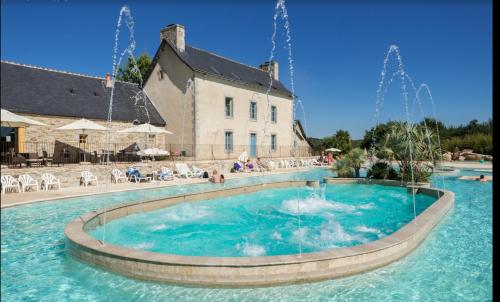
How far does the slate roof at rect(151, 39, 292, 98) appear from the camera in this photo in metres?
26.9

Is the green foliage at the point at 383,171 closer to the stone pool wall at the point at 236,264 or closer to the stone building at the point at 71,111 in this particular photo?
the stone pool wall at the point at 236,264

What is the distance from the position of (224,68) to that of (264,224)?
22.7 m

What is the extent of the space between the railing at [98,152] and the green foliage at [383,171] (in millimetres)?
12770

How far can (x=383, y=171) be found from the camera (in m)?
17.4

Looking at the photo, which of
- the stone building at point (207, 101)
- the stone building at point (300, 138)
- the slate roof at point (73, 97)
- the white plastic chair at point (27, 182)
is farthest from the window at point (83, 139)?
the stone building at point (300, 138)

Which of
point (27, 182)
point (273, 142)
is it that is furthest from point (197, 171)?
point (273, 142)

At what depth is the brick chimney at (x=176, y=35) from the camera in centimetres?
Result: 2686

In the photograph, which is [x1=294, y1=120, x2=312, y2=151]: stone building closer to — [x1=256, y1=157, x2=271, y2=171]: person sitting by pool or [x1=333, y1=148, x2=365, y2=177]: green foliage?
[x1=256, y1=157, x2=271, y2=171]: person sitting by pool

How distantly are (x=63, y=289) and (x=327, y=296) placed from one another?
3.59 meters

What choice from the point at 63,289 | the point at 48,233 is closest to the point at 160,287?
the point at 63,289

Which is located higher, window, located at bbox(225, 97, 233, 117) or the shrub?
window, located at bbox(225, 97, 233, 117)

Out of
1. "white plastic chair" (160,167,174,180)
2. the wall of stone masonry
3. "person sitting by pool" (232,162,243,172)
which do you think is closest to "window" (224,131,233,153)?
"person sitting by pool" (232,162,243,172)

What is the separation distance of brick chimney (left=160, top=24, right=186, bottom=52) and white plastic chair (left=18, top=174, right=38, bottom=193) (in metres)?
16.7

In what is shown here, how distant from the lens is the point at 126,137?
22875 mm
